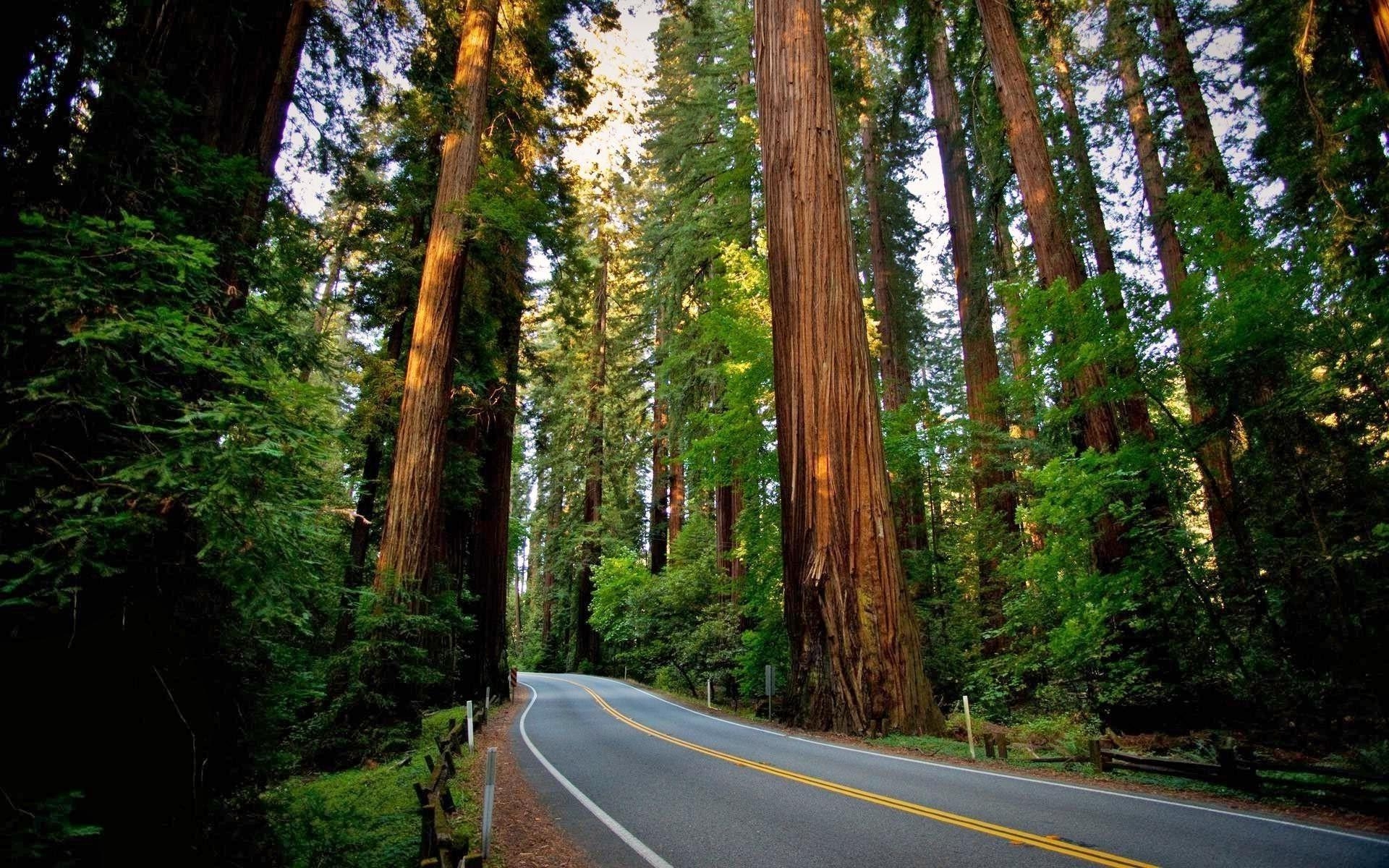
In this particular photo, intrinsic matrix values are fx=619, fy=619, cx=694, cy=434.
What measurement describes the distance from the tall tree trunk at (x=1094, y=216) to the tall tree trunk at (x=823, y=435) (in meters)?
3.82

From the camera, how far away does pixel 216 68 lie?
16.1 ft

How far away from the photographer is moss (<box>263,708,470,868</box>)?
446cm

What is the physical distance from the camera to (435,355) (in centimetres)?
1118

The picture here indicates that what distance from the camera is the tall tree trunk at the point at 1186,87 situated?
43.9ft

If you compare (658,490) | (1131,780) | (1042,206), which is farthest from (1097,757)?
(658,490)

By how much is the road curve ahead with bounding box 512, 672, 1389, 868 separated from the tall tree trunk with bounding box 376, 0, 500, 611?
411 centimetres

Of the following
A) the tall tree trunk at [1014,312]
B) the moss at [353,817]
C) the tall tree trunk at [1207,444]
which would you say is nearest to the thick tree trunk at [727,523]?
the tall tree trunk at [1014,312]

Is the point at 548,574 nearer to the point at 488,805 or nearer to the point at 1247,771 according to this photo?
the point at 488,805

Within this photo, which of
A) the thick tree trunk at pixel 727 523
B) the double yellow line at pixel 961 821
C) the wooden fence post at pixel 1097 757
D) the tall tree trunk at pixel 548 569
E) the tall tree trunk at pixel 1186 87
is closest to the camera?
the double yellow line at pixel 961 821

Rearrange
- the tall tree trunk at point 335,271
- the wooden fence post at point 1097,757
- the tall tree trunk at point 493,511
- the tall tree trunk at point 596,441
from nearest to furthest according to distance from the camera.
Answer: the wooden fence post at point 1097,757 < the tall tree trunk at point 335,271 < the tall tree trunk at point 493,511 < the tall tree trunk at point 596,441

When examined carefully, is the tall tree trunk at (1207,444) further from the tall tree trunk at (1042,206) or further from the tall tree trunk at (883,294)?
the tall tree trunk at (883,294)

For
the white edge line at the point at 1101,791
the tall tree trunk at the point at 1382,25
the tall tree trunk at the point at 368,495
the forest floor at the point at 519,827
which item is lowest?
the forest floor at the point at 519,827

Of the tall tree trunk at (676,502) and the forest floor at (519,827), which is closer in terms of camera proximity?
the forest floor at (519,827)

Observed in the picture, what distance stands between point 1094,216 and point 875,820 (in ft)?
55.0
